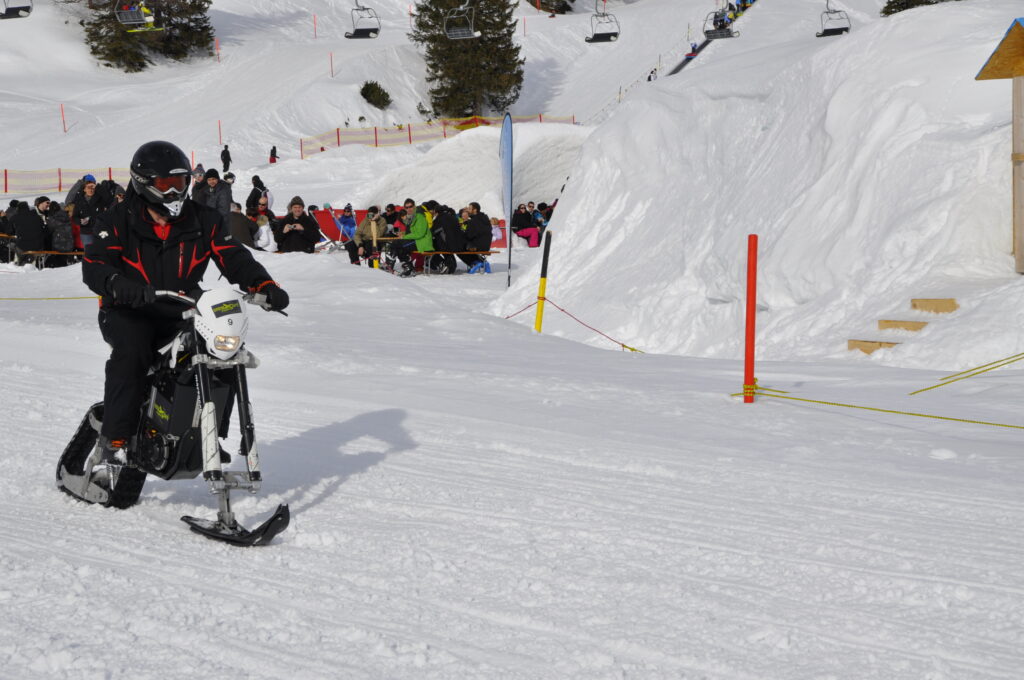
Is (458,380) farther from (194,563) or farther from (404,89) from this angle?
(404,89)

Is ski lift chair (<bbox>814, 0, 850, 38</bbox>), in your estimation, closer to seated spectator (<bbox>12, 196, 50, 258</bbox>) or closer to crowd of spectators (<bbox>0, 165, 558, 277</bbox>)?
crowd of spectators (<bbox>0, 165, 558, 277</bbox>)

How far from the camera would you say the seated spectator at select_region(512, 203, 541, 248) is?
26562 mm

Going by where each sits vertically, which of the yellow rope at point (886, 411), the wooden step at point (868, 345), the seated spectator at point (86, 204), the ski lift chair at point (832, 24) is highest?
the ski lift chair at point (832, 24)

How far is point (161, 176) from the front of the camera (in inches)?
179

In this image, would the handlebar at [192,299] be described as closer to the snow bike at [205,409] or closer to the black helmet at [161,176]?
the snow bike at [205,409]

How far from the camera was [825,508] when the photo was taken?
16.4 feet

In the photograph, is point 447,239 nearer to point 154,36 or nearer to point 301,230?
point 301,230

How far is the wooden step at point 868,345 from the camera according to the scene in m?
9.73

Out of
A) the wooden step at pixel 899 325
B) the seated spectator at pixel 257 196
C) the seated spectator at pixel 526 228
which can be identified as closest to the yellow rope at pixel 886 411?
the wooden step at pixel 899 325

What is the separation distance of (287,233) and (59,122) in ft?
113

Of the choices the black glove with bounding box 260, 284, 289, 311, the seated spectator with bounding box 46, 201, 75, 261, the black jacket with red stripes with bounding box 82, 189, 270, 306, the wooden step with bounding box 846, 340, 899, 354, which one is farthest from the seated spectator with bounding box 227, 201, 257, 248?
the black glove with bounding box 260, 284, 289, 311

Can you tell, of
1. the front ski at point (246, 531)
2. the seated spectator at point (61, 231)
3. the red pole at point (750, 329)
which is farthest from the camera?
the seated spectator at point (61, 231)

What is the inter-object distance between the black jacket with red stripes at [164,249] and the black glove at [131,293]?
0.85 ft

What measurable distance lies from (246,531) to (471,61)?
169 ft
